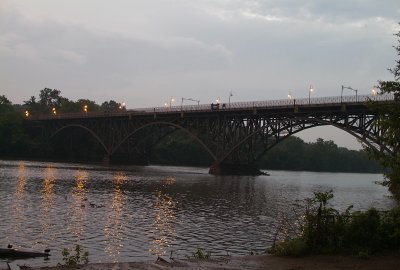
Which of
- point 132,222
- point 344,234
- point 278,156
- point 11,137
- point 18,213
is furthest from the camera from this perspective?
point 278,156

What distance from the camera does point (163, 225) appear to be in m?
27.1

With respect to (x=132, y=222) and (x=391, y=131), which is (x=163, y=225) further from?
(x=391, y=131)

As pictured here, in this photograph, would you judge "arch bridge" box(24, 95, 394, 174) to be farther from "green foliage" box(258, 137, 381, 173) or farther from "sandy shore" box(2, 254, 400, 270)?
"green foliage" box(258, 137, 381, 173)

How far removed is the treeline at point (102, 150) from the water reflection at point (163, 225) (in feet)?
240

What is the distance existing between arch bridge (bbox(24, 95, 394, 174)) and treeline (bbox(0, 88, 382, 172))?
10.9 m

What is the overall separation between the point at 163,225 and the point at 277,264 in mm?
13610

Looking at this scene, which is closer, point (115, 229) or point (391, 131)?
point (391, 131)

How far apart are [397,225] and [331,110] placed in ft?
186

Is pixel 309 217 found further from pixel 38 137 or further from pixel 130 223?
pixel 38 137

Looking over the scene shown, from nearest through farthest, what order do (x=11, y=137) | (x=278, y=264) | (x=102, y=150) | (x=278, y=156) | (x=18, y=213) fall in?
1. (x=278, y=264)
2. (x=18, y=213)
3. (x=11, y=137)
4. (x=102, y=150)
5. (x=278, y=156)

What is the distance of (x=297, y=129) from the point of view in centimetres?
7744

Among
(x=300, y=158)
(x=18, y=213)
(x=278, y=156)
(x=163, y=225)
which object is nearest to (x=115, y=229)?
(x=163, y=225)

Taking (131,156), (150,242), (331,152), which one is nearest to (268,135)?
(131,156)

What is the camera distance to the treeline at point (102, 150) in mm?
129500
